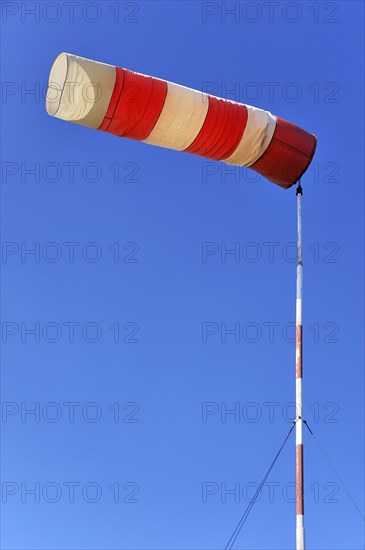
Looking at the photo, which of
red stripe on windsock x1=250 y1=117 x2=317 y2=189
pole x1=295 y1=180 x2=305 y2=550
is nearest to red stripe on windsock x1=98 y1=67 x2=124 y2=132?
red stripe on windsock x1=250 y1=117 x2=317 y2=189

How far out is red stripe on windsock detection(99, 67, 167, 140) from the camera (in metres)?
13.1

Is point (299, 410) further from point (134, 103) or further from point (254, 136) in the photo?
point (134, 103)

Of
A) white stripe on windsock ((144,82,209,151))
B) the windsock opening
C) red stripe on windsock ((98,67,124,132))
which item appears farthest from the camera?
white stripe on windsock ((144,82,209,151))

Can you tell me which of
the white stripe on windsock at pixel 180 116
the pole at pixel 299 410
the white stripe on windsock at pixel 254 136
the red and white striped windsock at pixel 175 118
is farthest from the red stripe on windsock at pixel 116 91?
the pole at pixel 299 410

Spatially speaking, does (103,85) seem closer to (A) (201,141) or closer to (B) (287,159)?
(A) (201,141)

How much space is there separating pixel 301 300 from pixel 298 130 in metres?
3.18

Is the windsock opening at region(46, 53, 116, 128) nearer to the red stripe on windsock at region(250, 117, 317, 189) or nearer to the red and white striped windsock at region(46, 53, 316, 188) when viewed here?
the red and white striped windsock at region(46, 53, 316, 188)

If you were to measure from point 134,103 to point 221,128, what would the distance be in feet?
5.40

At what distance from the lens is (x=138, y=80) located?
13.2m

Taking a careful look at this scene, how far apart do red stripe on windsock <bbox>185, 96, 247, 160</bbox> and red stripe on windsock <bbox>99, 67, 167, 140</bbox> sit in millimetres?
905

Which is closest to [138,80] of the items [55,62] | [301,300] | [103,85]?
[103,85]

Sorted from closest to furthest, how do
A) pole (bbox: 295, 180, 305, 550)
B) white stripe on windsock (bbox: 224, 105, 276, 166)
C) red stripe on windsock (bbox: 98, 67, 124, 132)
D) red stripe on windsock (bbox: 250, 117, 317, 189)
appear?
1. pole (bbox: 295, 180, 305, 550)
2. red stripe on windsock (bbox: 98, 67, 124, 132)
3. white stripe on windsock (bbox: 224, 105, 276, 166)
4. red stripe on windsock (bbox: 250, 117, 317, 189)

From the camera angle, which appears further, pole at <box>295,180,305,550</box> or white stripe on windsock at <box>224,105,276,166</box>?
white stripe on windsock at <box>224,105,276,166</box>

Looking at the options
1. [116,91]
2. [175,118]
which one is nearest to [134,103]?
[116,91]
